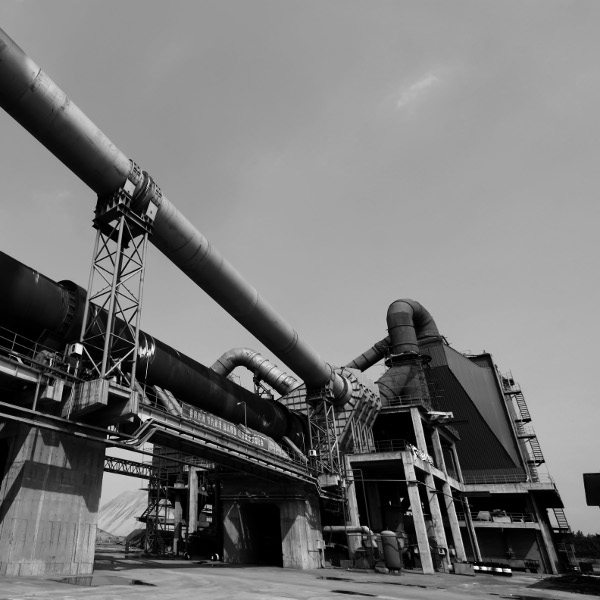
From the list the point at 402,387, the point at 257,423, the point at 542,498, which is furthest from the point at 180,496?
the point at 542,498

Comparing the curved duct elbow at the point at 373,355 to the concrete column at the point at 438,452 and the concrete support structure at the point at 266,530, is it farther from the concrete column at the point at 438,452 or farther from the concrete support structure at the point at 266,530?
the concrete support structure at the point at 266,530

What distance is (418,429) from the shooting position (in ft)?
129

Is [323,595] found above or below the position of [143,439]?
below

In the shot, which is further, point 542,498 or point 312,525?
point 542,498

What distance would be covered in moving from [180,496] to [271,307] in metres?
27.7

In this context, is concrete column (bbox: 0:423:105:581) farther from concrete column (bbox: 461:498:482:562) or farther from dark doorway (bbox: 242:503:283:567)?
concrete column (bbox: 461:498:482:562)

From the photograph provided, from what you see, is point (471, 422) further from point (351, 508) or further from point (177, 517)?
point (177, 517)

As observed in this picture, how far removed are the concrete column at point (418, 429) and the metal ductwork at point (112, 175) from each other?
16.2m

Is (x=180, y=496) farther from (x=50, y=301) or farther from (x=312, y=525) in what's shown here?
(x=50, y=301)

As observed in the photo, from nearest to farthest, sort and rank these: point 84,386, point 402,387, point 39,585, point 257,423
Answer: point 39,585 < point 84,386 < point 257,423 < point 402,387

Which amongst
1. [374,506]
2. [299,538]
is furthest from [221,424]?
[374,506]

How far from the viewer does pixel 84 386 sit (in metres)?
15.9

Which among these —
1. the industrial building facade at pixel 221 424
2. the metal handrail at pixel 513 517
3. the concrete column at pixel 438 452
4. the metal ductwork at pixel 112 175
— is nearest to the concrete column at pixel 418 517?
the industrial building facade at pixel 221 424

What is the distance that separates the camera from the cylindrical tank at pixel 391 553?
87.6 ft
